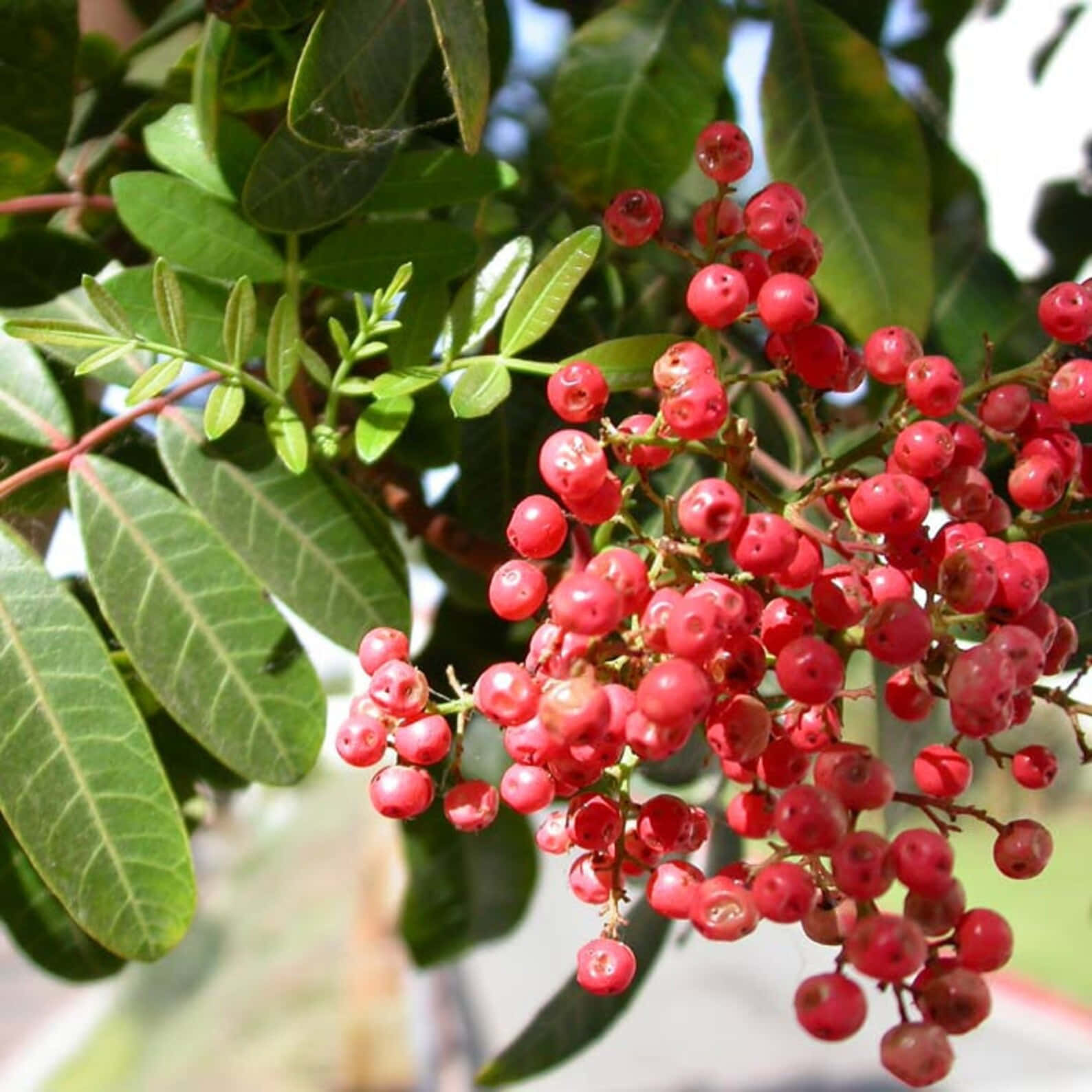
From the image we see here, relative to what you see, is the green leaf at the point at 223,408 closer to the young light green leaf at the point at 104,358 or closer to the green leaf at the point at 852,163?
the young light green leaf at the point at 104,358

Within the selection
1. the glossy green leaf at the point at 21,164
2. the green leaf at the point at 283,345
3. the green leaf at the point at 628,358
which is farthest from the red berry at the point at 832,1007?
the glossy green leaf at the point at 21,164

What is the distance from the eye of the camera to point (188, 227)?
0.63 metres

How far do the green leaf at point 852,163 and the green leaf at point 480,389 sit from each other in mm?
251

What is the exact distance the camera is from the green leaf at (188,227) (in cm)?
63

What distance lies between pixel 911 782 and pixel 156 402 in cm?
56

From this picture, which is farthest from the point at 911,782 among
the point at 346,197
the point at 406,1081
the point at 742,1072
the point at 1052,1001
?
the point at 1052,1001

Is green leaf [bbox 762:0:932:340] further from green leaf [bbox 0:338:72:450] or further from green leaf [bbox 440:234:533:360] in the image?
green leaf [bbox 0:338:72:450]

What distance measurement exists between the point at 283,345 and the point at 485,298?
0.35 feet

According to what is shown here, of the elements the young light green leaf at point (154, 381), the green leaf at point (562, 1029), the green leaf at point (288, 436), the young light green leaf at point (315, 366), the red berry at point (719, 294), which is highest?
the red berry at point (719, 294)

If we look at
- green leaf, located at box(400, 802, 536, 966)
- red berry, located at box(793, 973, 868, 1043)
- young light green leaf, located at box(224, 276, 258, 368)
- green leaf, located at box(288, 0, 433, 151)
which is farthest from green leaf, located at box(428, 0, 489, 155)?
green leaf, located at box(400, 802, 536, 966)

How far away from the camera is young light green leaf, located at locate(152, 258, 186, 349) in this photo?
0.56m

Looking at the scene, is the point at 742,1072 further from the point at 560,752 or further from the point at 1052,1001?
the point at 560,752

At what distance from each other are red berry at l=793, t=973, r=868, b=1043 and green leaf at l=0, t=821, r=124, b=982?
0.46 metres

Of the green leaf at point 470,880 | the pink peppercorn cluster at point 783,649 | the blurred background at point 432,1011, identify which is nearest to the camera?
the pink peppercorn cluster at point 783,649
